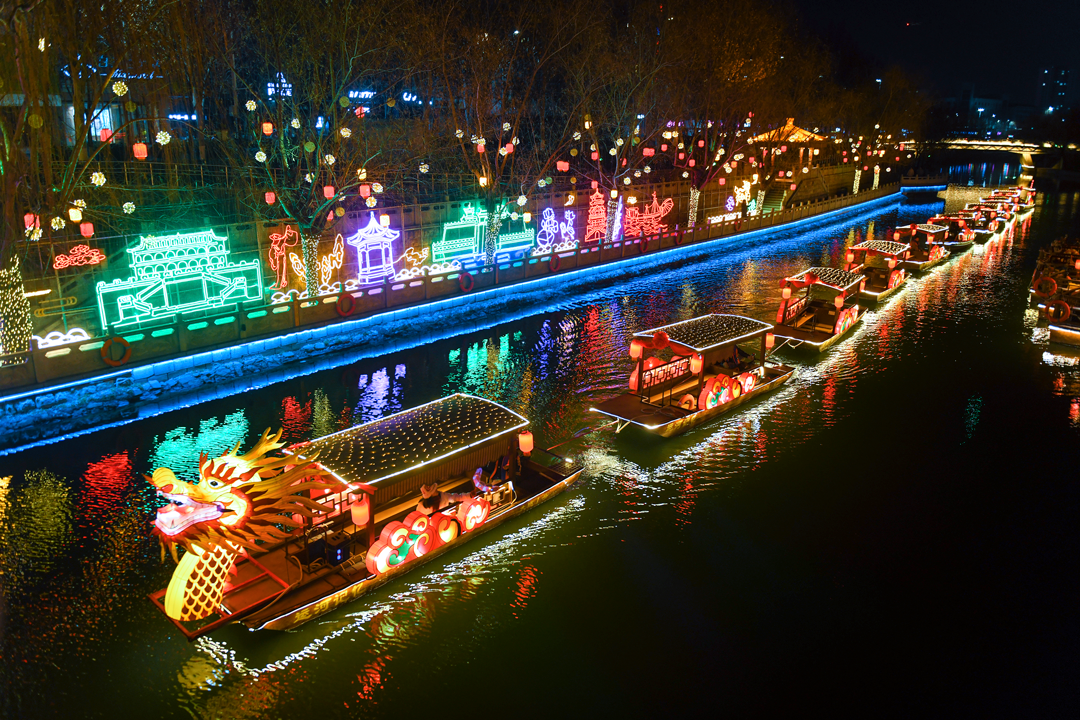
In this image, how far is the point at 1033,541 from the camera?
13805mm

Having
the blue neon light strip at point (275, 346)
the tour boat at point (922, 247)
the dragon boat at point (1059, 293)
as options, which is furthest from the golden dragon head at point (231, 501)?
the tour boat at point (922, 247)

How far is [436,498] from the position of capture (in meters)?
12.7

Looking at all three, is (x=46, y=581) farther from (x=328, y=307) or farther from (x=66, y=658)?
(x=328, y=307)

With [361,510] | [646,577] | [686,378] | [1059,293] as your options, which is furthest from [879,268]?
[361,510]

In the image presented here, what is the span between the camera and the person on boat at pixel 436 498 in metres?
12.4

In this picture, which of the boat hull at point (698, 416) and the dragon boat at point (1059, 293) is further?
the dragon boat at point (1059, 293)

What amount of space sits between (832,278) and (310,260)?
64.0ft

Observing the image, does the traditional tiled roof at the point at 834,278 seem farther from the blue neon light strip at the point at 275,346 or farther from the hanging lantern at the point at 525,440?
the hanging lantern at the point at 525,440

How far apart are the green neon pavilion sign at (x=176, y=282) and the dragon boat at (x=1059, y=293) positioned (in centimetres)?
2974

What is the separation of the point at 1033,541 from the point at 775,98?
138ft

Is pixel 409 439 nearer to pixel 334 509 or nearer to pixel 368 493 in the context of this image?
pixel 368 493

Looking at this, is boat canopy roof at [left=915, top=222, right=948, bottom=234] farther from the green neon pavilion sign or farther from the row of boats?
the green neon pavilion sign

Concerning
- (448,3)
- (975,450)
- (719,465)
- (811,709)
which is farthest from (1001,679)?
(448,3)

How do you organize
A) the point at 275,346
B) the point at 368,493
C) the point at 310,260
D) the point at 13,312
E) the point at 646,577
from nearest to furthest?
the point at 368,493, the point at 646,577, the point at 13,312, the point at 275,346, the point at 310,260
